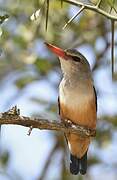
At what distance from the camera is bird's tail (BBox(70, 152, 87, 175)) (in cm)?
550

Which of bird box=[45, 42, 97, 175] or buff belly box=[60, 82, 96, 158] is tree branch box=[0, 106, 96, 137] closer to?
bird box=[45, 42, 97, 175]

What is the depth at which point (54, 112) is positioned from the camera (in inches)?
272

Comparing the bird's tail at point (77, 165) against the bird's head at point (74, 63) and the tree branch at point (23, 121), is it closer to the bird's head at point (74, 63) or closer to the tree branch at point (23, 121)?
the bird's head at point (74, 63)

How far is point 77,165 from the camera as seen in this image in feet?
18.2

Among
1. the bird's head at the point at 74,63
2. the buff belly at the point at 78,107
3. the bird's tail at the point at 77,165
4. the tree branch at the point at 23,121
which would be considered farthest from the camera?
the bird's tail at the point at 77,165

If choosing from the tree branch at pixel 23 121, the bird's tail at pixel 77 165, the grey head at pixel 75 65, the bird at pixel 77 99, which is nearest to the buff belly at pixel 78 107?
the bird at pixel 77 99

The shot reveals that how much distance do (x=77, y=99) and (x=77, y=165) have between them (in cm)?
84

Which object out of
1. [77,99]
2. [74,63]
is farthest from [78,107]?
[74,63]

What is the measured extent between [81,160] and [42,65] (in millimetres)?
1565

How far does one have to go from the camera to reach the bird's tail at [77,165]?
216 inches

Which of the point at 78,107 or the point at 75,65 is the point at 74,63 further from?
the point at 78,107

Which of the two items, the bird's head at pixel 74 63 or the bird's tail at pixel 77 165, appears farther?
the bird's tail at pixel 77 165

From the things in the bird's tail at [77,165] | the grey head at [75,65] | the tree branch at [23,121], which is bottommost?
the bird's tail at [77,165]

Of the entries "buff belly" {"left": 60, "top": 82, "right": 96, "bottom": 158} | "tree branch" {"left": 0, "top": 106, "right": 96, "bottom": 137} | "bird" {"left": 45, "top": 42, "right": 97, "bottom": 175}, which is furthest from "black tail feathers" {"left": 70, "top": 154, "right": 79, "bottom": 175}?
"tree branch" {"left": 0, "top": 106, "right": 96, "bottom": 137}
